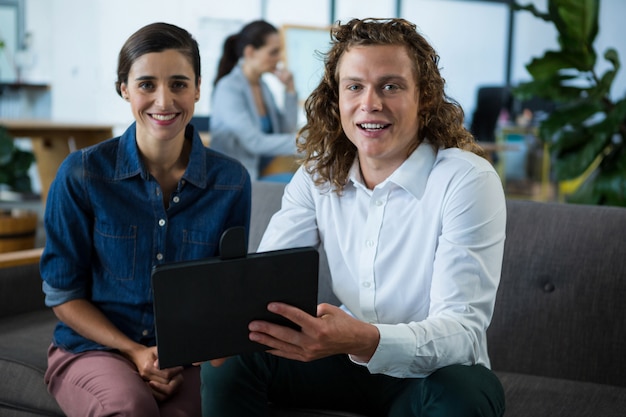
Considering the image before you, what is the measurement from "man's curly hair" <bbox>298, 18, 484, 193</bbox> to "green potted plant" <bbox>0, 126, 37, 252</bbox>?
4.08 feet

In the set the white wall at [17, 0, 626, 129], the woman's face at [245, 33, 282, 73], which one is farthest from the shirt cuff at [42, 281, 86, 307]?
the white wall at [17, 0, 626, 129]

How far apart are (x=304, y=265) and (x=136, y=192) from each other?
1.80ft

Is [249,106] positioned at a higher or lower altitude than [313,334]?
higher

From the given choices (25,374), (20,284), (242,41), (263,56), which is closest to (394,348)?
(25,374)

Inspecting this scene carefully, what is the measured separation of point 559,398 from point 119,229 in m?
1.03

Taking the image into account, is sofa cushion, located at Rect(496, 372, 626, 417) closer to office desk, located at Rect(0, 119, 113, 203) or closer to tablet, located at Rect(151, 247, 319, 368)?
tablet, located at Rect(151, 247, 319, 368)

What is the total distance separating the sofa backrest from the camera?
6.10ft

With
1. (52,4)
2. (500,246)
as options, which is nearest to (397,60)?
(500,246)

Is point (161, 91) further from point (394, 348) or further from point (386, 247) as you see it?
point (394, 348)

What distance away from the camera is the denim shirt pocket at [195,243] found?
170cm

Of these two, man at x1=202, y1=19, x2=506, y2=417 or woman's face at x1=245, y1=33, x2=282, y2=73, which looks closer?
man at x1=202, y1=19, x2=506, y2=417

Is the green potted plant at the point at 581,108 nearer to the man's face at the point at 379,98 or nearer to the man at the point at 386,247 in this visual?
the man at the point at 386,247

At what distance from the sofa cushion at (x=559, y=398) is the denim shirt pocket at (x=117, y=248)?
2.84 feet

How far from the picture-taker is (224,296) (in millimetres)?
1258
